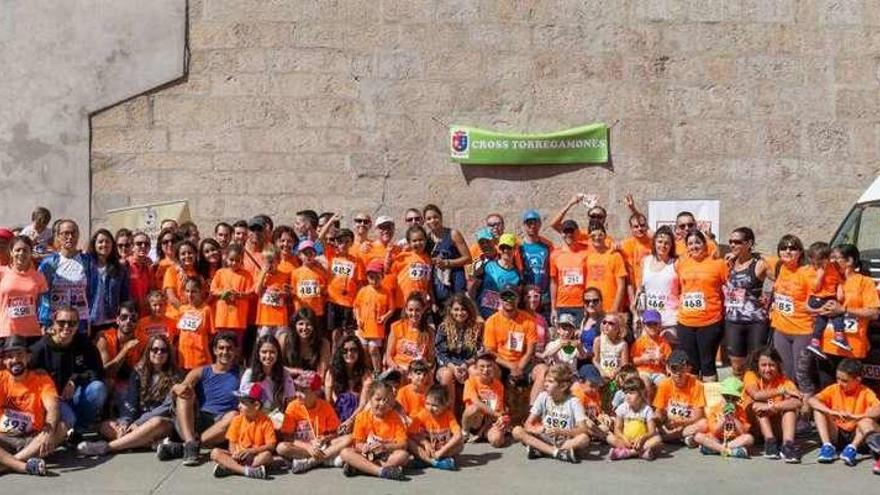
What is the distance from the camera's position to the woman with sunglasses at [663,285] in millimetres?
8625

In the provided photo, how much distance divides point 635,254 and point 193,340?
4.20 m

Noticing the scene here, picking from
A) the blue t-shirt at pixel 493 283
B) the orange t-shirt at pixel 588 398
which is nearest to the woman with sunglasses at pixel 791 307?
the orange t-shirt at pixel 588 398

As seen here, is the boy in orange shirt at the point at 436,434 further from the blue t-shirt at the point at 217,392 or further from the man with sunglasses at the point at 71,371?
the man with sunglasses at the point at 71,371

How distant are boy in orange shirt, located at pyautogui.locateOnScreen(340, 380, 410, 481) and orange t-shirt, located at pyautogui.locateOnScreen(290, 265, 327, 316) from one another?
1.71 metres

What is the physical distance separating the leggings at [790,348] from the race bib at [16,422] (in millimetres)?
5901

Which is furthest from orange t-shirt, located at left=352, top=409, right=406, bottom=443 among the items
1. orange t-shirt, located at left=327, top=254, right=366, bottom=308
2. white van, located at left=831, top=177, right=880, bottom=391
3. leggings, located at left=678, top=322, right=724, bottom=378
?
white van, located at left=831, top=177, right=880, bottom=391

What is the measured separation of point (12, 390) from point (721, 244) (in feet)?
26.1

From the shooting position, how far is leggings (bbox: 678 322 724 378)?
27.7ft

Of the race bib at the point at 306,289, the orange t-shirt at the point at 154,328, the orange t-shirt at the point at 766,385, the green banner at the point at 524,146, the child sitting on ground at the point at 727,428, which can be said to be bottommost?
the child sitting on ground at the point at 727,428

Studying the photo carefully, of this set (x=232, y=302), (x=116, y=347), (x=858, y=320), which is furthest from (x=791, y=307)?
(x=116, y=347)

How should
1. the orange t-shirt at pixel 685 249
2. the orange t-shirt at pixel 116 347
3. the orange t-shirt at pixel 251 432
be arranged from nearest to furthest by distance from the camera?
the orange t-shirt at pixel 251 432
the orange t-shirt at pixel 116 347
the orange t-shirt at pixel 685 249

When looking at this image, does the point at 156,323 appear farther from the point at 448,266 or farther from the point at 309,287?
the point at 448,266

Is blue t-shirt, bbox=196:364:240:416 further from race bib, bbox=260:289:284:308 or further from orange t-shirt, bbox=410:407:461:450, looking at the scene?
orange t-shirt, bbox=410:407:461:450

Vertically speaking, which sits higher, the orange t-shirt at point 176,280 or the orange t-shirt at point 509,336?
the orange t-shirt at point 176,280
